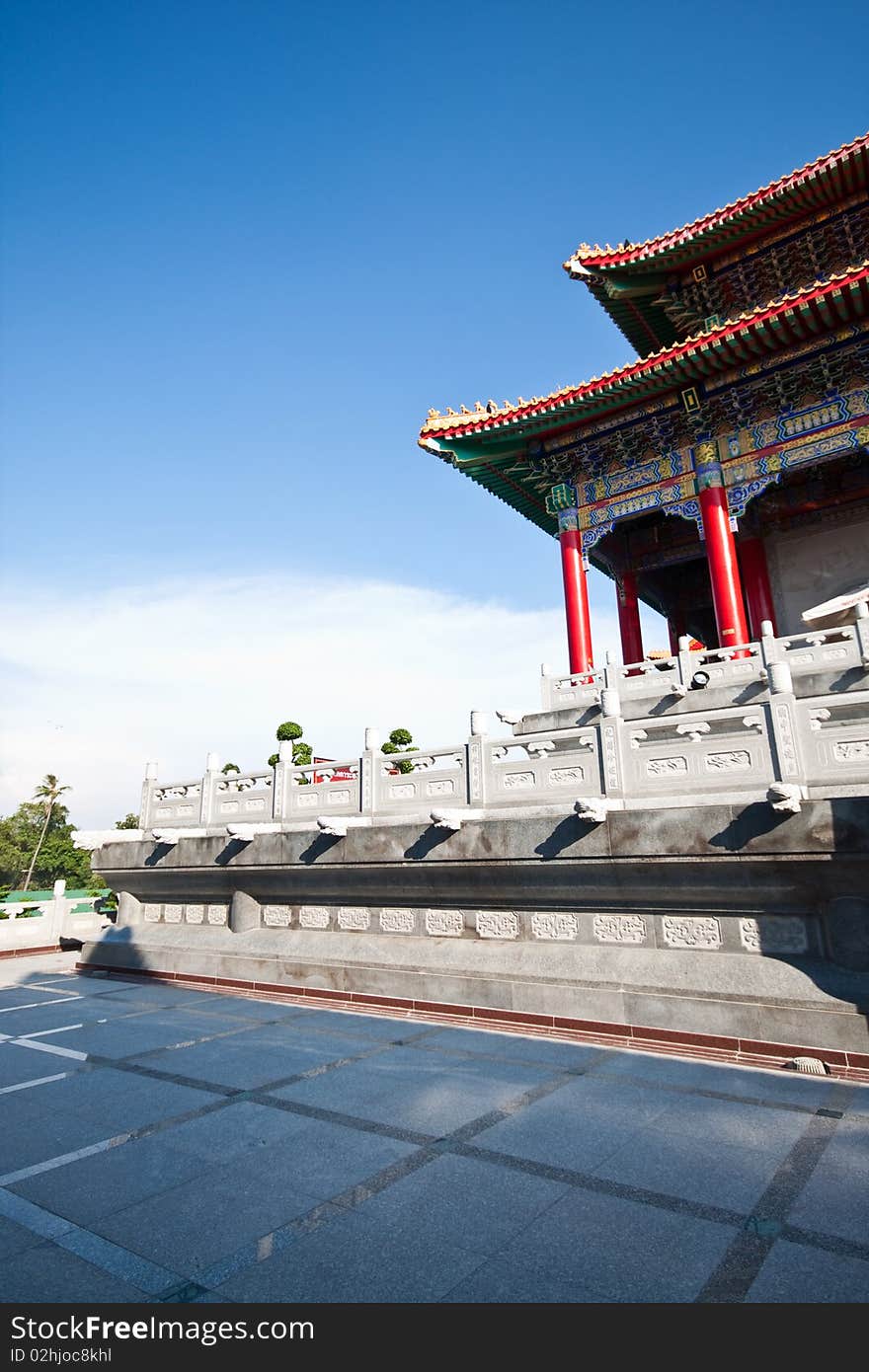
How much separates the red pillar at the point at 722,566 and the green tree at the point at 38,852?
6196 centimetres

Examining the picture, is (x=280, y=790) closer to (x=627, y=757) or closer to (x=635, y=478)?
(x=627, y=757)

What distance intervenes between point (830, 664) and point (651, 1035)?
5.70 meters

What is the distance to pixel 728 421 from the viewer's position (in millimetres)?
14188

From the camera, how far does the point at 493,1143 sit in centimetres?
529

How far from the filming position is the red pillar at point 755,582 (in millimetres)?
16734

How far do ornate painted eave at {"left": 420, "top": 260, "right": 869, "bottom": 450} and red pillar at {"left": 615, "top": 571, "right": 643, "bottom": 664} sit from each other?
215 inches

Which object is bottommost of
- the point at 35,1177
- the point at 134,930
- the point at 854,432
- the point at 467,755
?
the point at 35,1177

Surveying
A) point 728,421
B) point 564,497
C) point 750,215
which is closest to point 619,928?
point 564,497

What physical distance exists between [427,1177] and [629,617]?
15.8 m

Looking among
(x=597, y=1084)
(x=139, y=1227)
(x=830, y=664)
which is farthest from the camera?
(x=830, y=664)

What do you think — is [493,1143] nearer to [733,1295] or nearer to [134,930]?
[733,1295]

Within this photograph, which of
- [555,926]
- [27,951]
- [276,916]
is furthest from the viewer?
[27,951]

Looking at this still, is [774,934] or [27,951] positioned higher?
[774,934]
